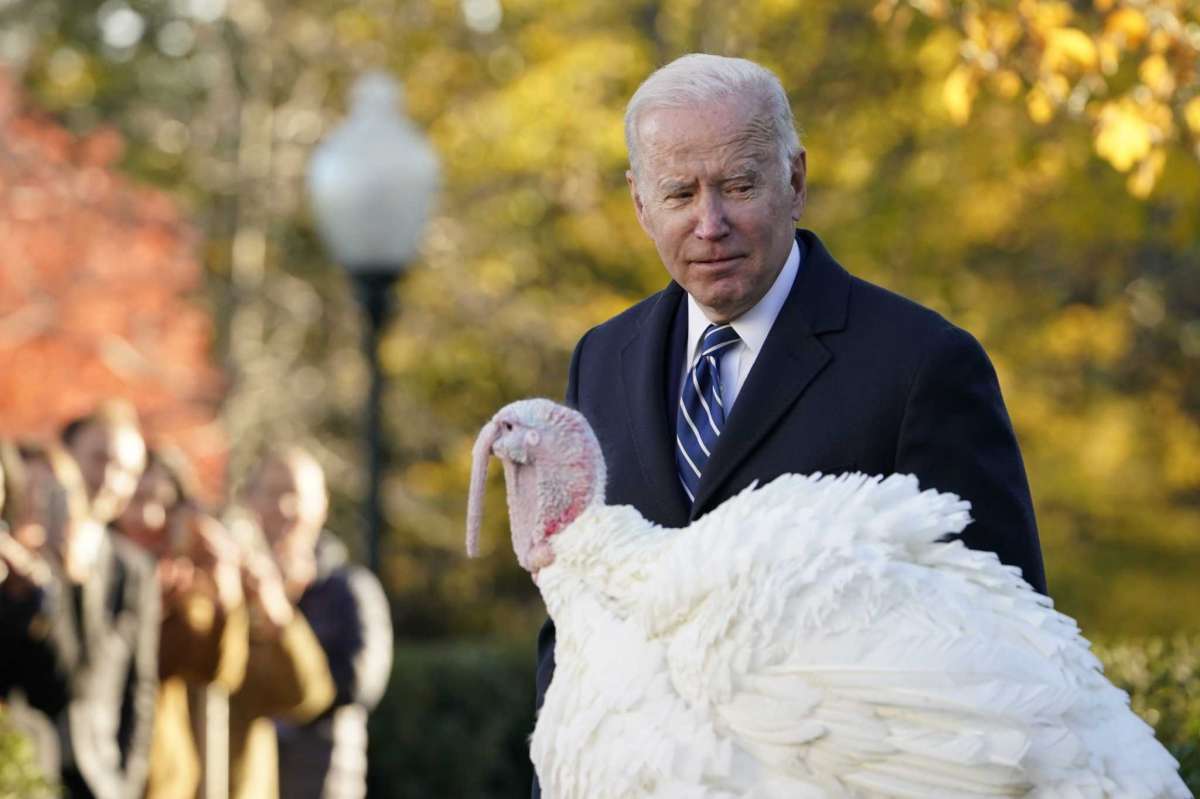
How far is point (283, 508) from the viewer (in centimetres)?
754

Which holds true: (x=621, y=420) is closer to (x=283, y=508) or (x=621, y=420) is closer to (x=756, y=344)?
(x=756, y=344)

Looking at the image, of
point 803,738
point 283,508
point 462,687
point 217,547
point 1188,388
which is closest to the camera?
point 803,738

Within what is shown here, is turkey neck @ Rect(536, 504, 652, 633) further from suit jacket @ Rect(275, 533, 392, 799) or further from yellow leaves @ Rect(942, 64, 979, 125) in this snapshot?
suit jacket @ Rect(275, 533, 392, 799)

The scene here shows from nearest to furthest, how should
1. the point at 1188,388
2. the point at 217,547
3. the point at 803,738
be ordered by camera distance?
the point at 803,738
the point at 217,547
the point at 1188,388

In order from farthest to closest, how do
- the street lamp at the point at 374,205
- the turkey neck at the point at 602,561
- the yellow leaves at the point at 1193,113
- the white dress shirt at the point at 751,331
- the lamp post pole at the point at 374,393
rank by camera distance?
1. the street lamp at the point at 374,205
2. the lamp post pole at the point at 374,393
3. the yellow leaves at the point at 1193,113
4. the white dress shirt at the point at 751,331
5. the turkey neck at the point at 602,561

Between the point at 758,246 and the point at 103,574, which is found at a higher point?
the point at 758,246

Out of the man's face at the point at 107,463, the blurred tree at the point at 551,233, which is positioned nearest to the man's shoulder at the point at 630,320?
the man's face at the point at 107,463

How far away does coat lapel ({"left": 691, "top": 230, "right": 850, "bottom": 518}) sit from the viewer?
3.31 m

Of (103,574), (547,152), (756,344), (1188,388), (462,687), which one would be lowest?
(462,687)

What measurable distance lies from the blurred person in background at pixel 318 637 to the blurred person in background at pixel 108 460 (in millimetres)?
776

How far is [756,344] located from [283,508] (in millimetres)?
4416

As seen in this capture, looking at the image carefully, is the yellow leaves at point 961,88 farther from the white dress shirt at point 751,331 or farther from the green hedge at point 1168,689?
the white dress shirt at point 751,331

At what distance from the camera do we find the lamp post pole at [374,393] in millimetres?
10656

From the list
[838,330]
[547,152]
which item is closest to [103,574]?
[838,330]
